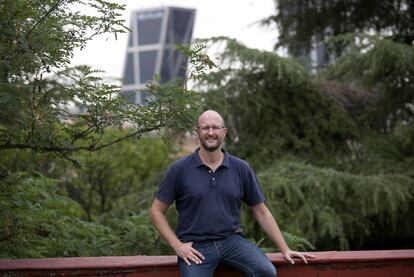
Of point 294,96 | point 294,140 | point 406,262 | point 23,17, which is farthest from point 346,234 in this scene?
point 23,17

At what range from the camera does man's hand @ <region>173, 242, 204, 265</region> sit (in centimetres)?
366

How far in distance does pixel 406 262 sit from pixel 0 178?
3.11 metres

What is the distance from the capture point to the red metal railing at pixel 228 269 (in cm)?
415

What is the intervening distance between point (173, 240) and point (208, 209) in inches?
11.1

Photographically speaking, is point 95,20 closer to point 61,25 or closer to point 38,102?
point 61,25

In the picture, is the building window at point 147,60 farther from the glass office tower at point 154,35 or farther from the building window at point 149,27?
the building window at point 149,27

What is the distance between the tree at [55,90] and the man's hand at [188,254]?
3.67ft

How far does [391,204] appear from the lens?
7.70 metres

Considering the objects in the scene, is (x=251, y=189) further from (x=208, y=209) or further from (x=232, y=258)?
(x=232, y=258)

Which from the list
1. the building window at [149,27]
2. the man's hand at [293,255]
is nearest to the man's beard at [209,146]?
the man's hand at [293,255]

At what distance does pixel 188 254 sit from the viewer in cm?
366

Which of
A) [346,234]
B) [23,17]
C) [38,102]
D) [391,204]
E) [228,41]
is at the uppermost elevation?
[228,41]

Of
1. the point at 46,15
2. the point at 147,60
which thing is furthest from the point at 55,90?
the point at 147,60

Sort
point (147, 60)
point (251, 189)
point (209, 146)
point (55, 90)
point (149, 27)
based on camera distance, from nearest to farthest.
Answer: point (209, 146)
point (251, 189)
point (55, 90)
point (149, 27)
point (147, 60)
